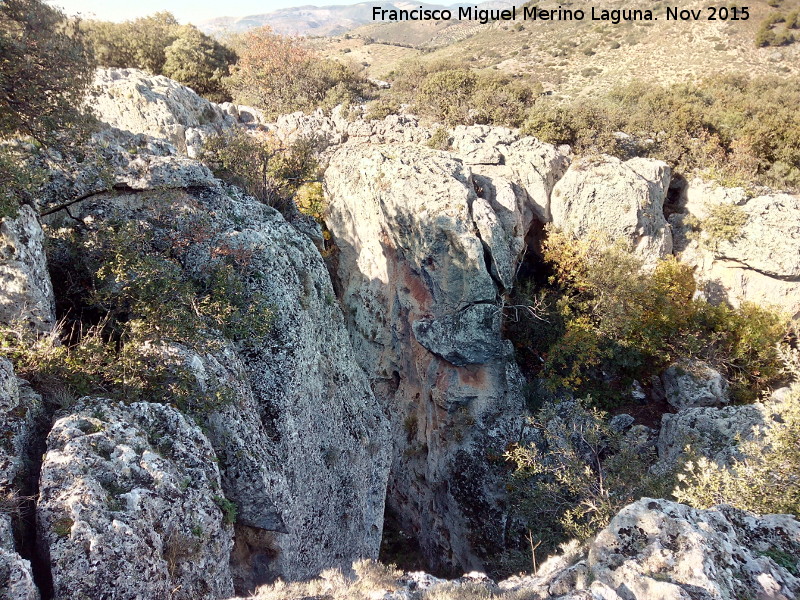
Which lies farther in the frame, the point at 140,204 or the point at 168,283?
the point at 140,204

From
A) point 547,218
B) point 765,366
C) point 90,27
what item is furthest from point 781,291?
point 90,27

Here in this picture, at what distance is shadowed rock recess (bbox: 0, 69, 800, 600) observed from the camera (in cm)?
476

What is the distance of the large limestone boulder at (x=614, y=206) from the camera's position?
15.4 m

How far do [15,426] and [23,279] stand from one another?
2212 millimetres

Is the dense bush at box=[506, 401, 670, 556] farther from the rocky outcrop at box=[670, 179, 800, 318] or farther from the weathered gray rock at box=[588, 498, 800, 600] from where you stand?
the rocky outcrop at box=[670, 179, 800, 318]

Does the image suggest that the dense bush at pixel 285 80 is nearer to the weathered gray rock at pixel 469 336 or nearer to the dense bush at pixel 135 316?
the weathered gray rock at pixel 469 336

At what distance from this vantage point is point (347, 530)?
991 centimetres

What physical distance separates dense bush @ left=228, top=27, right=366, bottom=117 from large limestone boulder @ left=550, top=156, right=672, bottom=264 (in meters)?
10.6

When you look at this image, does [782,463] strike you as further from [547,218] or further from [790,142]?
[790,142]

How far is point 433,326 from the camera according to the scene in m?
14.3

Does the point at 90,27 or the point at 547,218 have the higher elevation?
the point at 90,27

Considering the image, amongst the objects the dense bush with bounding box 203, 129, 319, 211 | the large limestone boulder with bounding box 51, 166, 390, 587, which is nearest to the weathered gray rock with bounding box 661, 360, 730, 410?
the large limestone boulder with bounding box 51, 166, 390, 587

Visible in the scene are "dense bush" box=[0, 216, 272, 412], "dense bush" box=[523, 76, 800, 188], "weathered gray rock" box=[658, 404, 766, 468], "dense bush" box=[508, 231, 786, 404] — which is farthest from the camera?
"dense bush" box=[523, 76, 800, 188]

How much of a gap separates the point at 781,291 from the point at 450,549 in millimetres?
14164
